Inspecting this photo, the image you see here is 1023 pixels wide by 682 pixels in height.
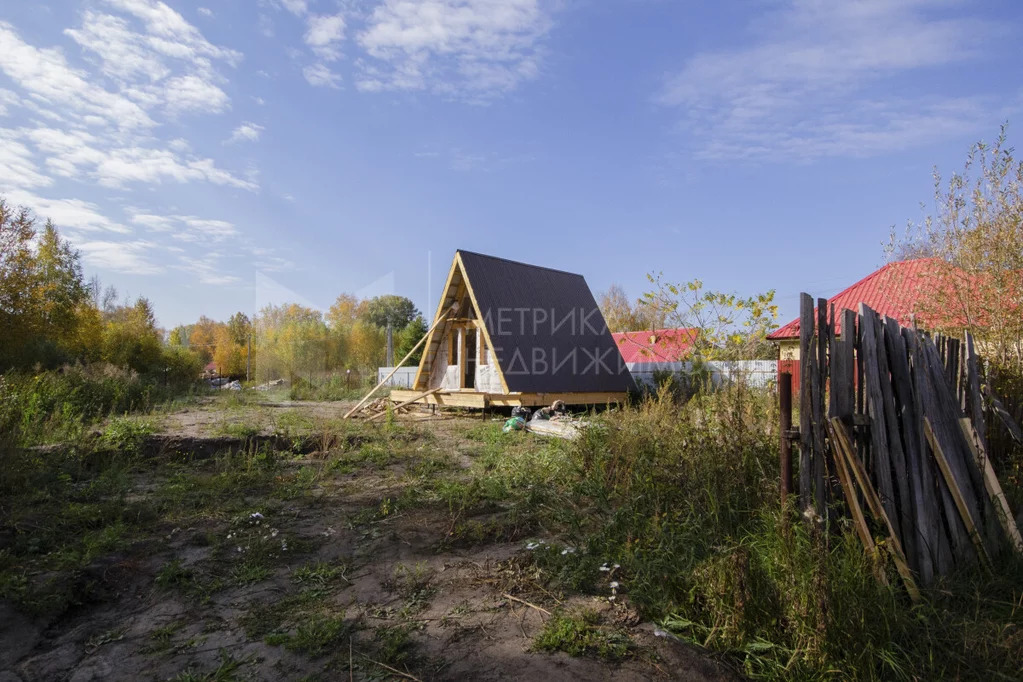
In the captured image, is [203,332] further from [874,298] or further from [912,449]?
[912,449]

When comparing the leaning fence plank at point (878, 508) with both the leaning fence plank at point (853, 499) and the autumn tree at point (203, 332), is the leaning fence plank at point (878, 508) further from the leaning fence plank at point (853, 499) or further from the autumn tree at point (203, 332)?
the autumn tree at point (203, 332)

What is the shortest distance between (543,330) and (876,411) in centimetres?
1174

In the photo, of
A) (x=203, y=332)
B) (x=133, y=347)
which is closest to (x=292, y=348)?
(x=133, y=347)

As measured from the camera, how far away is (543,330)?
15070mm

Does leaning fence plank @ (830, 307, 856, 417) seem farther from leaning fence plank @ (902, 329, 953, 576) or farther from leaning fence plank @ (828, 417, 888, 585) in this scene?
leaning fence plank @ (902, 329, 953, 576)

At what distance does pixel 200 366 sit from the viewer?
25812mm

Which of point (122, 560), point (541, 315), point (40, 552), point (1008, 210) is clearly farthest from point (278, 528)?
point (541, 315)

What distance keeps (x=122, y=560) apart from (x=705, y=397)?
15.6 feet

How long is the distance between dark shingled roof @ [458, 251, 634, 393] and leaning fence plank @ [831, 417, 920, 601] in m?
9.74

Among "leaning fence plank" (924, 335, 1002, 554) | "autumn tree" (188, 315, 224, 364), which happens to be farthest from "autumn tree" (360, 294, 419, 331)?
"leaning fence plank" (924, 335, 1002, 554)

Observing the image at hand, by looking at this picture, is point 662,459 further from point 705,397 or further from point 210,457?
point 210,457

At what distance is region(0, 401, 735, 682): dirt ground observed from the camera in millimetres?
2832

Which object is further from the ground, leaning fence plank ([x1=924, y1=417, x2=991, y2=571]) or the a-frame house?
the a-frame house

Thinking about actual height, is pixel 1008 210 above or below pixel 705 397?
above
